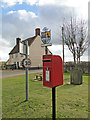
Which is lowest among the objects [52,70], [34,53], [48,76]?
[48,76]

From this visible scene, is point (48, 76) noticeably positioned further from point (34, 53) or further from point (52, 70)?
point (34, 53)

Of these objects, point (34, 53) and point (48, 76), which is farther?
point (34, 53)

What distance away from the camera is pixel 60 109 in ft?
11.0

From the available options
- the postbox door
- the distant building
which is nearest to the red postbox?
the postbox door

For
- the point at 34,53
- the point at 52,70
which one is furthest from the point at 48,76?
the point at 34,53

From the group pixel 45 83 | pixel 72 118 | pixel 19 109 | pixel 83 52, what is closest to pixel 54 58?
pixel 45 83

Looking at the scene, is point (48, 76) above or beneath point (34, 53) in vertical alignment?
beneath

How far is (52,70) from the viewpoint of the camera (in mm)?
2271

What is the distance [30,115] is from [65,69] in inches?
609

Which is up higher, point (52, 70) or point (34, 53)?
point (34, 53)

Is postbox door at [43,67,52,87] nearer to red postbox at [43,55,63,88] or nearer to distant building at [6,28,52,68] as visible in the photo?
red postbox at [43,55,63,88]

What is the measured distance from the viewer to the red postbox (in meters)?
2.28

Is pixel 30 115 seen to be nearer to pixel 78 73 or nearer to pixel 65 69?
pixel 78 73

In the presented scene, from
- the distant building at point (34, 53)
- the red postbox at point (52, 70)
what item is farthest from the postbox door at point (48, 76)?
the distant building at point (34, 53)
